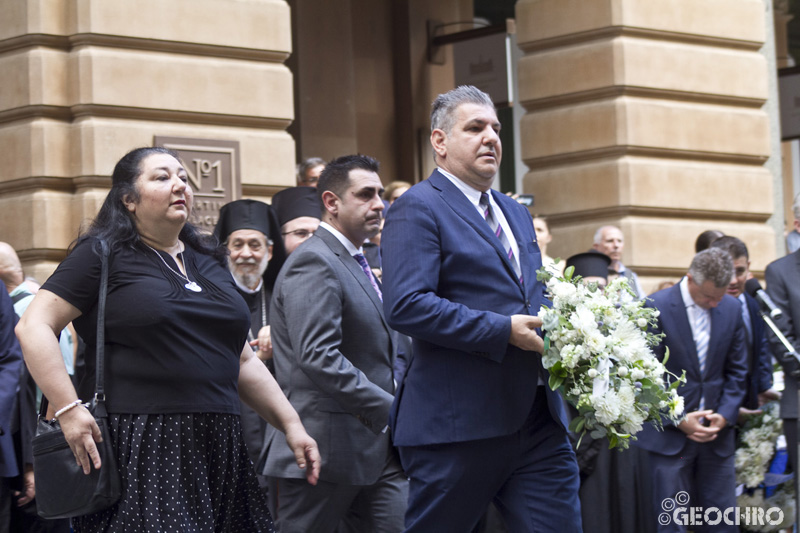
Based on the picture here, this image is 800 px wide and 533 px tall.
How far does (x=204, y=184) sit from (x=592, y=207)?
4.19m

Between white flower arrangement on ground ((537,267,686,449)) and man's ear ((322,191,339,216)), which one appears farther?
man's ear ((322,191,339,216))

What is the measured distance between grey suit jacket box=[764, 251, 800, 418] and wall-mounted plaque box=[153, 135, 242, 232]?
3.75 m

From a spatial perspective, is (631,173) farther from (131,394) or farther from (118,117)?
(131,394)

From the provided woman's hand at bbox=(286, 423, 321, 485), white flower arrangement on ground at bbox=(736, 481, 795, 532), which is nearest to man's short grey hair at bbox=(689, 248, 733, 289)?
white flower arrangement on ground at bbox=(736, 481, 795, 532)

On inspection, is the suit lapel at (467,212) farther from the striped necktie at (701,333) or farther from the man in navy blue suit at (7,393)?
the striped necktie at (701,333)

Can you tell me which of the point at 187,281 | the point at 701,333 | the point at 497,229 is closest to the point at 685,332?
the point at 701,333

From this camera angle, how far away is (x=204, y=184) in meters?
9.34

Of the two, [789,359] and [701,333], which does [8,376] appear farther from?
[789,359]

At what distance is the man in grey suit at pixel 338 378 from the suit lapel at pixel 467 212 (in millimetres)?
1031

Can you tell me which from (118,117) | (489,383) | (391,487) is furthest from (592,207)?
(489,383)

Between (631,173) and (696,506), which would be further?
(631,173)

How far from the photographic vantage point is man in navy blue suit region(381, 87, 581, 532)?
4.90 m

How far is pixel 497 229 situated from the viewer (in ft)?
17.2

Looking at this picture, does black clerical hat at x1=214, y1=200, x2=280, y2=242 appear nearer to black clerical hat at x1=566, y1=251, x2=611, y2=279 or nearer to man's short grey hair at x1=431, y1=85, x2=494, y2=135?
man's short grey hair at x1=431, y1=85, x2=494, y2=135
